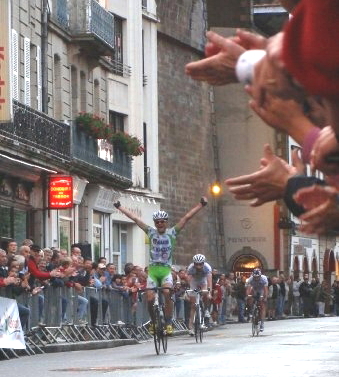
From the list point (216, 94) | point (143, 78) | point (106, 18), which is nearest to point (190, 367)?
point (106, 18)

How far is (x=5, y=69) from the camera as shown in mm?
32438

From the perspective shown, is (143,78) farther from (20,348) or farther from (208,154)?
(20,348)

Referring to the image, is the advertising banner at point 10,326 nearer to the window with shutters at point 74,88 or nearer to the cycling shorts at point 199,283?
the cycling shorts at point 199,283

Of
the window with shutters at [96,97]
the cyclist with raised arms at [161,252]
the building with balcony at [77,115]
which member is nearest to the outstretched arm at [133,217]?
the cyclist with raised arms at [161,252]

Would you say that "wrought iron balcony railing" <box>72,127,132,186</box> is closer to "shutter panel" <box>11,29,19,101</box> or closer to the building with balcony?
the building with balcony

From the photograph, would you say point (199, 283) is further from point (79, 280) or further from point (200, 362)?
point (200, 362)

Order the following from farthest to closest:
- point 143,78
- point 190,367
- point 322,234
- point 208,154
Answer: point 208,154 → point 143,78 → point 190,367 → point 322,234

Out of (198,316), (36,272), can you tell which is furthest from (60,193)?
(36,272)

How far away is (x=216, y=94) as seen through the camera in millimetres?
74438

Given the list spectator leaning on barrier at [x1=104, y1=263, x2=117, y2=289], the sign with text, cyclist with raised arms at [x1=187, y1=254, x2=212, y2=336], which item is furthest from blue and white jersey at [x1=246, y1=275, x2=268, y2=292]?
the sign with text

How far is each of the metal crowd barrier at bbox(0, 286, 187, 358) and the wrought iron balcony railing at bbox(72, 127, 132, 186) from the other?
8.87m

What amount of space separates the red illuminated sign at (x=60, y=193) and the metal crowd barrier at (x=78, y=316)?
20.2 feet

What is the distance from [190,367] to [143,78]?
37099 mm

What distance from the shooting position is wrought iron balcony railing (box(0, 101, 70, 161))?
36.6 meters
